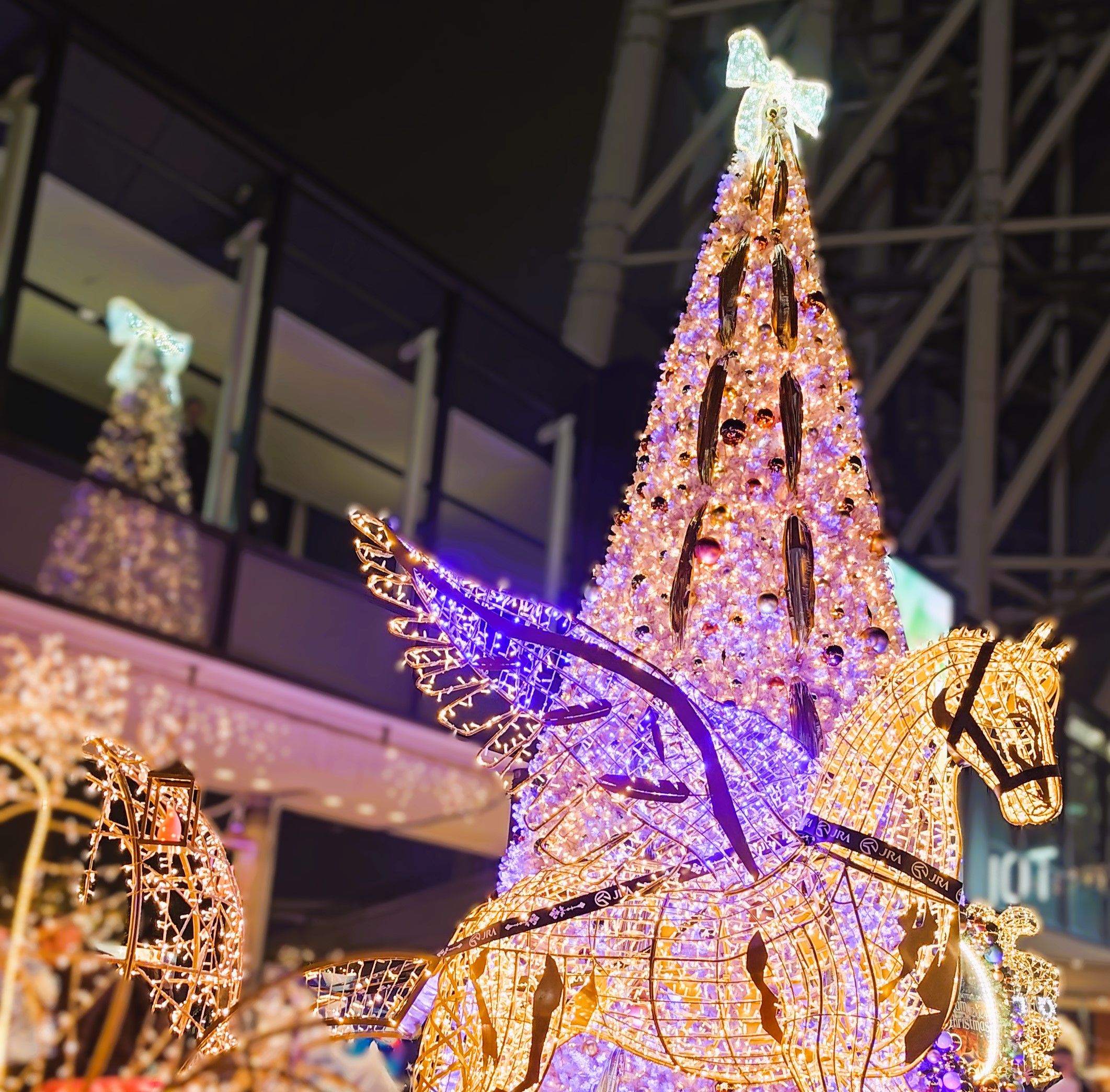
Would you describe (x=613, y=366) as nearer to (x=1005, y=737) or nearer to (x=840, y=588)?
(x=840, y=588)

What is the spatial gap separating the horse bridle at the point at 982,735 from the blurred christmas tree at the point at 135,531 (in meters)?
4.57

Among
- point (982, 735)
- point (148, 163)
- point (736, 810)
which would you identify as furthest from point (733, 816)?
point (148, 163)

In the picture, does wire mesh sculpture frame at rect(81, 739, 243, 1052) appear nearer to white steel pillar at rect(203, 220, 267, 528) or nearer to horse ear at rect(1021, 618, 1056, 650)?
horse ear at rect(1021, 618, 1056, 650)

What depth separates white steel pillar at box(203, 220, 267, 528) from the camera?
8.33m

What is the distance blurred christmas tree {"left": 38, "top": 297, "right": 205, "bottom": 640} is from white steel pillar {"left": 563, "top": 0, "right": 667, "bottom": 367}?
6.69 metres

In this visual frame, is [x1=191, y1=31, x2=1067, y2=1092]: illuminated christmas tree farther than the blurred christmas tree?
No

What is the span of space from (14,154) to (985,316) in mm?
11228

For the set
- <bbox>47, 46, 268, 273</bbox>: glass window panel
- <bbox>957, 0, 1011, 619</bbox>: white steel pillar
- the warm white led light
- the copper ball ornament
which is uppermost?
<bbox>957, 0, 1011, 619</bbox>: white steel pillar

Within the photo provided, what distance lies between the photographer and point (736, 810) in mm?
2771

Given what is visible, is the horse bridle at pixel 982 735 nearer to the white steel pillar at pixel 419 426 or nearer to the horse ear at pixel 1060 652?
the horse ear at pixel 1060 652

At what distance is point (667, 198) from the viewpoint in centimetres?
1778

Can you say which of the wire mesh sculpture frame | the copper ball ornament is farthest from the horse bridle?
the wire mesh sculpture frame

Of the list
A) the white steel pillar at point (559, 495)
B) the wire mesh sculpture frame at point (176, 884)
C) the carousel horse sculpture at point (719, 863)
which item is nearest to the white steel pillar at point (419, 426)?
the white steel pillar at point (559, 495)

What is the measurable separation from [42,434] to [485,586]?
27.3ft
